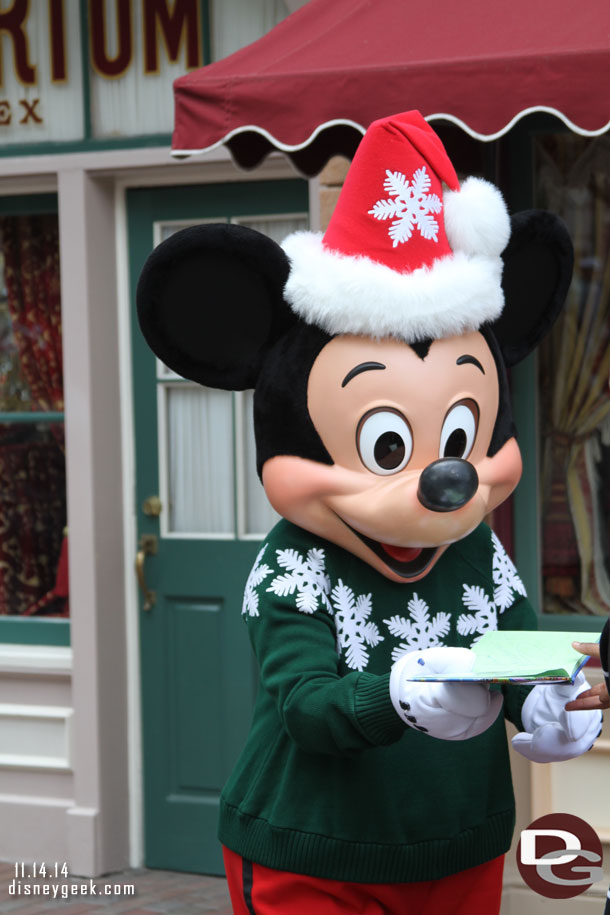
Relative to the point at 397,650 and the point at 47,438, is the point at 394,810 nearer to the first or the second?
the point at 397,650

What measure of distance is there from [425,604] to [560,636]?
0.33 m

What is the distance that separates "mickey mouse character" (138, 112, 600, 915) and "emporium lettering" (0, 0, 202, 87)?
237 cm

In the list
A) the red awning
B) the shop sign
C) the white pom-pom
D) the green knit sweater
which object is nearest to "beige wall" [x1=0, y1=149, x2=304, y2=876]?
the shop sign

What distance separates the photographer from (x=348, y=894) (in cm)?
249

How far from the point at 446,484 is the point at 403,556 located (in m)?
0.25

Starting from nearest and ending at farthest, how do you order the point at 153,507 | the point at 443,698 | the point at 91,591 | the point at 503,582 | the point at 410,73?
the point at 443,698, the point at 503,582, the point at 410,73, the point at 91,591, the point at 153,507

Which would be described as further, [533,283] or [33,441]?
[33,441]

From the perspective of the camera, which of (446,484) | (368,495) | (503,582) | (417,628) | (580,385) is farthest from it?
(580,385)

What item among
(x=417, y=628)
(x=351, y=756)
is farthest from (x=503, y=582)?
(x=351, y=756)

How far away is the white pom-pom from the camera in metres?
2.55

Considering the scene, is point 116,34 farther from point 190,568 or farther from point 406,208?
point 406,208

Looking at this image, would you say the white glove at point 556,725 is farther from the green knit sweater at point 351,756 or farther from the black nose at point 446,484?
the black nose at point 446,484

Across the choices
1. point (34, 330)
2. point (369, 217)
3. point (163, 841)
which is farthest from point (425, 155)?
point (163, 841)

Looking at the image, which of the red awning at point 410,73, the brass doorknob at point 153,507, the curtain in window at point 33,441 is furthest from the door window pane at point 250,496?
the red awning at point 410,73
